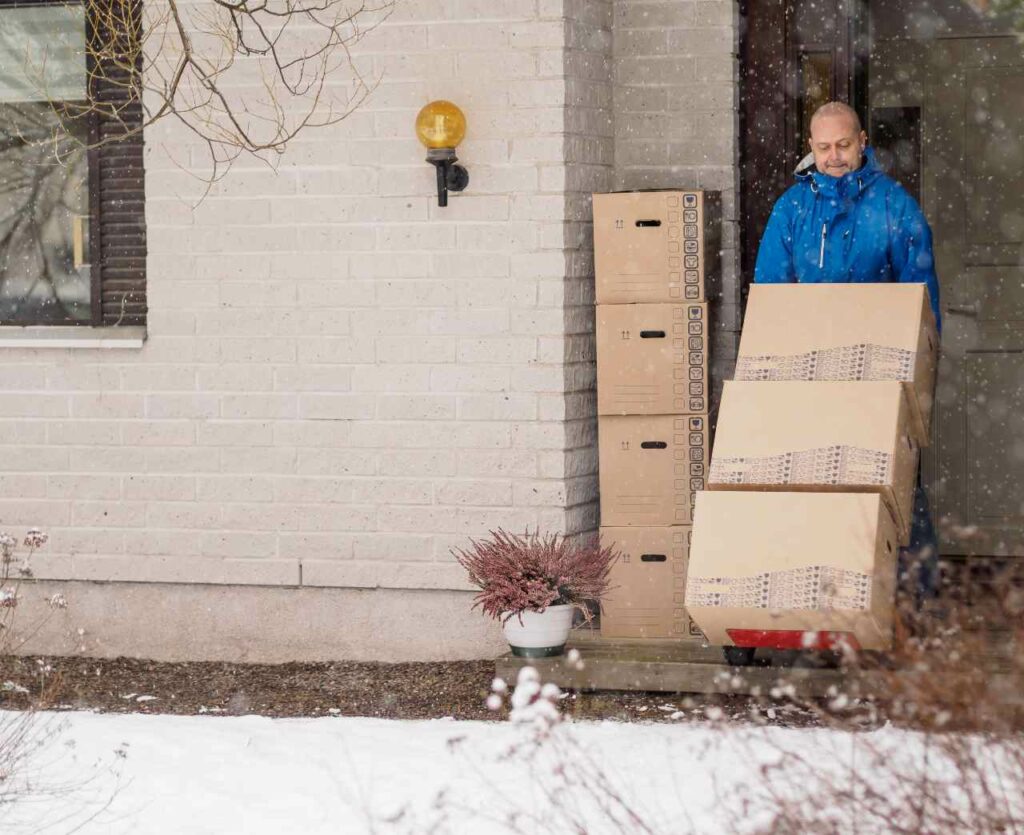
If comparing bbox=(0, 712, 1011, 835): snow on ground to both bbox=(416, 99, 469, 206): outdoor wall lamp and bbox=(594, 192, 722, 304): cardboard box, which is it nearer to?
bbox=(594, 192, 722, 304): cardboard box

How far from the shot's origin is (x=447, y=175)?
6.71m

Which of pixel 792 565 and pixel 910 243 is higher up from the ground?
pixel 910 243

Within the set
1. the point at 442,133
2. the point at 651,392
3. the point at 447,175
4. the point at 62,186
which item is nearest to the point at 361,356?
the point at 447,175

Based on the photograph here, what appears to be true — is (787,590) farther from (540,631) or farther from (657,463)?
(657,463)

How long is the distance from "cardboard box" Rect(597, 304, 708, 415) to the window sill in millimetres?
1913

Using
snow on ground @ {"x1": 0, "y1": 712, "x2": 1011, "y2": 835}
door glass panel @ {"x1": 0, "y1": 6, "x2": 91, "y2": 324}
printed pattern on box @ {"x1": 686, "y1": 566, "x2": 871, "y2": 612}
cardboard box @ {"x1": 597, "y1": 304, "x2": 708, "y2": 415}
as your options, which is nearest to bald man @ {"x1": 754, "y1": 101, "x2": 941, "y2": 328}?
cardboard box @ {"x1": 597, "y1": 304, "x2": 708, "y2": 415}

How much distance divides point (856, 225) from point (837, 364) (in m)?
0.65

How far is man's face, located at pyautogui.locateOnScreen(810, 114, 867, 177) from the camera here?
234 inches

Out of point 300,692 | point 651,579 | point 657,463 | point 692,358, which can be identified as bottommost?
point 300,692

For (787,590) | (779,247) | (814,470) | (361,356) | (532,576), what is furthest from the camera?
(361,356)

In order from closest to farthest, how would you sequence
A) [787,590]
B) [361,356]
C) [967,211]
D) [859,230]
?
[787,590], [859,230], [361,356], [967,211]

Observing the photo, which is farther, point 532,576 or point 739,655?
point 532,576

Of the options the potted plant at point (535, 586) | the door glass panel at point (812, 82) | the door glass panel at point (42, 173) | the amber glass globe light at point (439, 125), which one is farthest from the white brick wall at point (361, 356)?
the door glass panel at point (812, 82)

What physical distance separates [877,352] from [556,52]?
1.83m
